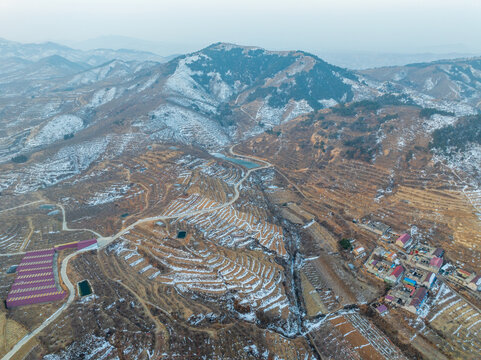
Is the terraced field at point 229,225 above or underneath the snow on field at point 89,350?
above

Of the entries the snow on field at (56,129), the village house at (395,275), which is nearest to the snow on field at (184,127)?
the snow on field at (56,129)

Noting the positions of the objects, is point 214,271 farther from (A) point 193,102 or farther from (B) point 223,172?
(A) point 193,102

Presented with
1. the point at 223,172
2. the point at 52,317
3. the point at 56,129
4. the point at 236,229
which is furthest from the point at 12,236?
the point at 56,129

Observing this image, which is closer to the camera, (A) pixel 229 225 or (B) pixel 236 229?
(B) pixel 236 229

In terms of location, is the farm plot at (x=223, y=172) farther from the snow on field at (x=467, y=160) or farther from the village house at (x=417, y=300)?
the snow on field at (x=467, y=160)

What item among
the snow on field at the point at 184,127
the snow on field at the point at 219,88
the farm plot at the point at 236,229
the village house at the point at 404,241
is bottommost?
the farm plot at the point at 236,229

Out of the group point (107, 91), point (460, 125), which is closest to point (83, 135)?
point (107, 91)
